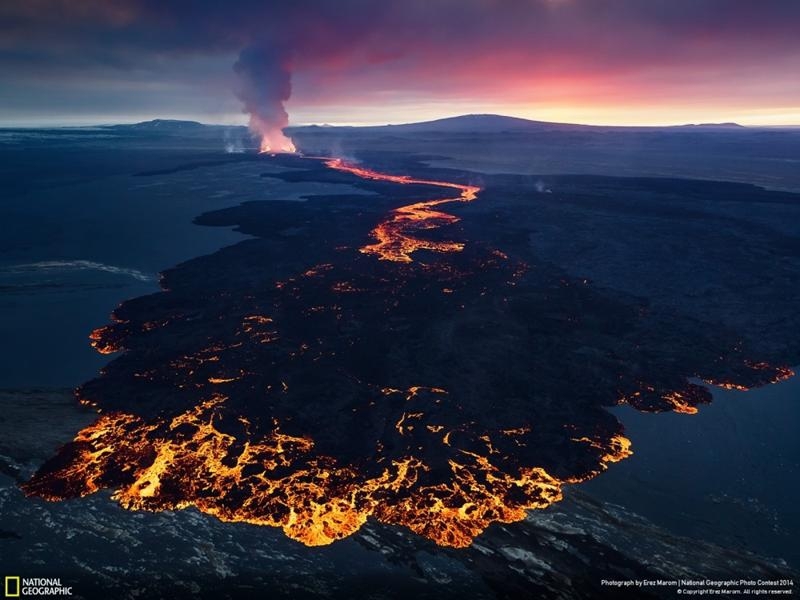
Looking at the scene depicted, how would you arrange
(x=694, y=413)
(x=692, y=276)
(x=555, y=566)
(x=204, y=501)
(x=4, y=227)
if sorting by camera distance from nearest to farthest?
(x=555, y=566) → (x=204, y=501) → (x=694, y=413) → (x=692, y=276) → (x=4, y=227)

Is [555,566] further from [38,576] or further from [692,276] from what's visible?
[692,276]

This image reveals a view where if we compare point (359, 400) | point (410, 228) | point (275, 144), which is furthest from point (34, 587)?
point (275, 144)

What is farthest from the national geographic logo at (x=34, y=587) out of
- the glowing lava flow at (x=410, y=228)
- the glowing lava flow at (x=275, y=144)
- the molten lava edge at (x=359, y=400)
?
the glowing lava flow at (x=275, y=144)

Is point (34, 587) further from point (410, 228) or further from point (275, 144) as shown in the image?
point (275, 144)

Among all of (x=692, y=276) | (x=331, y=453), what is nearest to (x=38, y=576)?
(x=331, y=453)

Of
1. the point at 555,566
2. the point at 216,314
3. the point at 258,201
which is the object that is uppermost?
the point at 258,201

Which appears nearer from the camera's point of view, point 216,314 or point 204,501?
point 204,501

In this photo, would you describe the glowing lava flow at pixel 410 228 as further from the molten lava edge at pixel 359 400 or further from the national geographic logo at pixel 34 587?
the national geographic logo at pixel 34 587
